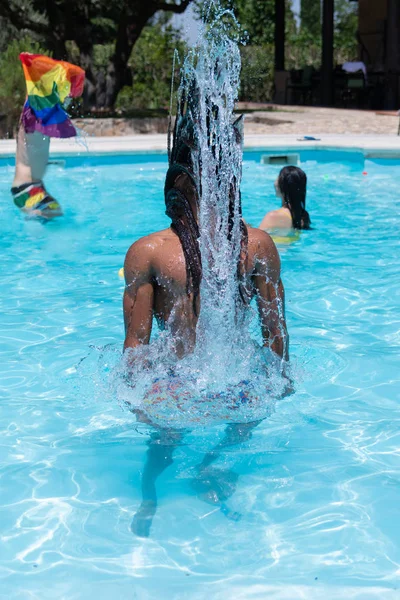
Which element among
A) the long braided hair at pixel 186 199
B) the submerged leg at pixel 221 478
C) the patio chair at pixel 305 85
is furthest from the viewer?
the patio chair at pixel 305 85

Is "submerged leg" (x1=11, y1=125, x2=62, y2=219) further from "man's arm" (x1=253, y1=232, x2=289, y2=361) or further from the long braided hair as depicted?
"man's arm" (x1=253, y1=232, x2=289, y2=361)

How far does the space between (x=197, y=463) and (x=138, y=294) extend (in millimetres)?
1019

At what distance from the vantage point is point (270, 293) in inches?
102

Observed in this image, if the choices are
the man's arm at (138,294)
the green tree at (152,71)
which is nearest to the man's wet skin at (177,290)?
the man's arm at (138,294)

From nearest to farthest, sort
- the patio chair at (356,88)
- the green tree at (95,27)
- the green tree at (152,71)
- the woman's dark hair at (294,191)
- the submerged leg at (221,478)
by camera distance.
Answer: the submerged leg at (221,478) → the woman's dark hair at (294,191) → the green tree at (95,27) → the patio chair at (356,88) → the green tree at (152,71)

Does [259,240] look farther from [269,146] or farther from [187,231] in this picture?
[269,146]

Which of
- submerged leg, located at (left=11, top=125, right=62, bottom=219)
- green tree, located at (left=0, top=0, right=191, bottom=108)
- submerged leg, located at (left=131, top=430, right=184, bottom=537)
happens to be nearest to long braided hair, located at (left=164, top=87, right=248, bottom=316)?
submerged leg, located at (left=131, top=430, right=184, bottom=537)

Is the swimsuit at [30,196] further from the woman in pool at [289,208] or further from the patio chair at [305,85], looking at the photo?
the patio chair at [305,85]

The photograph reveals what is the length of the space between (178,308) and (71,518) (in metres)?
0.92

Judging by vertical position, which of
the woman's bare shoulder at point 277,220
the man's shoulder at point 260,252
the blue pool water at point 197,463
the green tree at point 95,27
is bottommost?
the blue pool water at point 197,463

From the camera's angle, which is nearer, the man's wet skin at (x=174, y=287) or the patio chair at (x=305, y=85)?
the man's wet skin at (x=174, y=287)

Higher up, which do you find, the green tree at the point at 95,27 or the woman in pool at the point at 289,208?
the green tree at the point at 95,27

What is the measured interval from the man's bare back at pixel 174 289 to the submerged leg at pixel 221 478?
0.47m

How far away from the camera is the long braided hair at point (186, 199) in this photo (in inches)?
96.3
